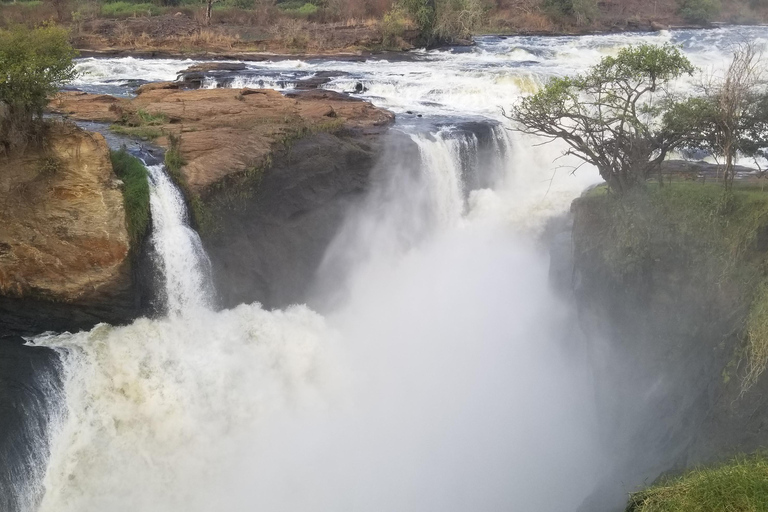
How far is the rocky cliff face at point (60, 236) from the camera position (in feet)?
34.7

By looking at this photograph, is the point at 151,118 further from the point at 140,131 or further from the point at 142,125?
the point at 140,131

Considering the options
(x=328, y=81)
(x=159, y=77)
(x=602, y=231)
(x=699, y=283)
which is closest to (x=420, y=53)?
(x=328, y=81)

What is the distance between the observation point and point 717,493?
6.11 m

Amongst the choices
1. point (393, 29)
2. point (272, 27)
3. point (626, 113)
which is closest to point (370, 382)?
point (626, 113)

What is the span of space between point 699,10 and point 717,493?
54.0 metres

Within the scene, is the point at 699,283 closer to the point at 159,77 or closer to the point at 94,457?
the point at 94,457

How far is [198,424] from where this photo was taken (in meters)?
11.0

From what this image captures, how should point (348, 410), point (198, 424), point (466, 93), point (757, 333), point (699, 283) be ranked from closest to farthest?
point (757, 333) < point (699, 283) < point (198, 424) < point (348, 410) < point (466, 93)

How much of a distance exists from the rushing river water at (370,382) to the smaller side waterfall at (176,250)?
0.03 meters

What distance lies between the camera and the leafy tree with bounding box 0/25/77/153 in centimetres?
1025

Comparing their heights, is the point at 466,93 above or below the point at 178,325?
above

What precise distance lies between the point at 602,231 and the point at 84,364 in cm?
942

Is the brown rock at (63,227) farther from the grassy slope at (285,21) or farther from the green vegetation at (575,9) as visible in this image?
the green vegetation at (575,9)

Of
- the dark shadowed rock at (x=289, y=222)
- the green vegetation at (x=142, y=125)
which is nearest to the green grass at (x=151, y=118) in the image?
→ the green vegetation at (x=142, y=125)
